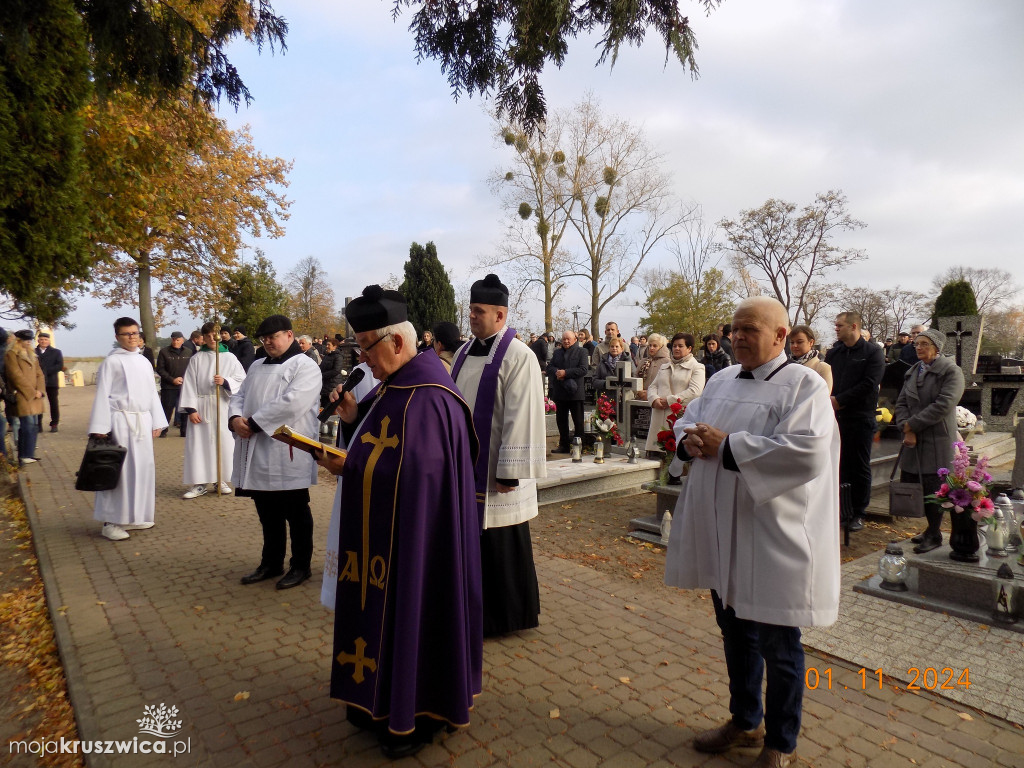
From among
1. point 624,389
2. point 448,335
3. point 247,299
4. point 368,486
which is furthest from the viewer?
point 247,299

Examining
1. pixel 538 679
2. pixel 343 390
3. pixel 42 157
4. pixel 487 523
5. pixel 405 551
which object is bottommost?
pixel 538 679

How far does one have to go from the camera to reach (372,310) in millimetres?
2957

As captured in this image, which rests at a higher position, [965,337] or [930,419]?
[965,337]

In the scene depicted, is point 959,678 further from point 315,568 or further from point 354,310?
point 315,568

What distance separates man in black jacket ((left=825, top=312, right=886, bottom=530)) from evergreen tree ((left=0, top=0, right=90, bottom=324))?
7.52 m

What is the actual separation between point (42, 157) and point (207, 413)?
396 cm

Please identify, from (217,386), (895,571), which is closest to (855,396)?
(895,571)

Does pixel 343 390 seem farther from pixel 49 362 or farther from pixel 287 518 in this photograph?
pixel 49 362

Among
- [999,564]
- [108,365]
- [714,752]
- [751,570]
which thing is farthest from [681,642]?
[108,365]

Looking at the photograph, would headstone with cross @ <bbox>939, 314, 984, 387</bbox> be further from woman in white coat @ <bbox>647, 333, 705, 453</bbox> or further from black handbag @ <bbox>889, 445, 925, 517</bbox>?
black handbag @ <bbox>889, 445, 925, 517</bbox>

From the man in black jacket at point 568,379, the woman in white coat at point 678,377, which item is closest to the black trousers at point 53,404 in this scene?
the man in black jacket at point 568,379

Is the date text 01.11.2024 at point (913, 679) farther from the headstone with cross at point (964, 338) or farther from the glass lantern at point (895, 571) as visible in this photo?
the headstone with cross at point (964, 338)

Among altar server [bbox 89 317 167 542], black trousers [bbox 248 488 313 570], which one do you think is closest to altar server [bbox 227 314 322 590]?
black trousers [bbox 248 488 313 570]

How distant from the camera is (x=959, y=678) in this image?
371 centimetres
